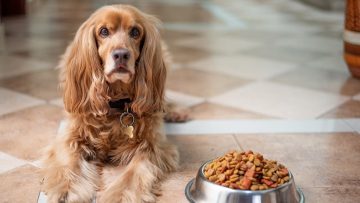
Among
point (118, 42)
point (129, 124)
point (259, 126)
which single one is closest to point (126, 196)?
point (129, 124)

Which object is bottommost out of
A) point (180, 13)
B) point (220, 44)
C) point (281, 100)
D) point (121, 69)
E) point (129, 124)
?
point (180, 13)

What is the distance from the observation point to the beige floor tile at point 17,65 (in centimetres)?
491

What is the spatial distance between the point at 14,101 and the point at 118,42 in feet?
5.86

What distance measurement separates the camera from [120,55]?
2.50 meters

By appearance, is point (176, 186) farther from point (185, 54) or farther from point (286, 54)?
point (286, 54)

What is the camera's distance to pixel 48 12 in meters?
9.36

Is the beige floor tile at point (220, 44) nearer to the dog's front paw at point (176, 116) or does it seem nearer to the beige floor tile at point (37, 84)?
the beige floor tile at point (37, 84)

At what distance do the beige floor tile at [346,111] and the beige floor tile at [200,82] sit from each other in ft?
3.17

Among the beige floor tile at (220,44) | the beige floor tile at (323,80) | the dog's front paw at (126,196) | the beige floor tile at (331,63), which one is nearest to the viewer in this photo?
the dog's front paw at (126,196)

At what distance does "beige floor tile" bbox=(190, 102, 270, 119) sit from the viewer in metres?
3.82

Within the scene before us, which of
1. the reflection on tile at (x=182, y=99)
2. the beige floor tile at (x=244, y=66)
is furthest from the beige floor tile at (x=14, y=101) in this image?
the beige floor tile at (x=244, y=66)

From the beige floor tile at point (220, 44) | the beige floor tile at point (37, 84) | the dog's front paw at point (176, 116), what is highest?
the dog's front paw at point (176, 116)

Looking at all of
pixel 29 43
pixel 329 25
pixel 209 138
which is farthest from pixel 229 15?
pixel 209 138

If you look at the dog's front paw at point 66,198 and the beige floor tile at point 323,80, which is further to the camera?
the beige floor tile at point 323,80
